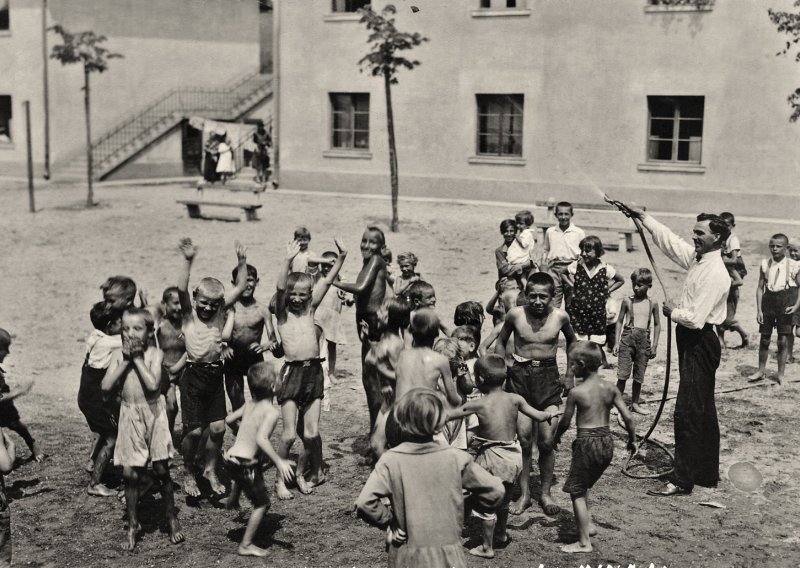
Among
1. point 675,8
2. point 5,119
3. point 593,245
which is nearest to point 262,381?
point 593,245

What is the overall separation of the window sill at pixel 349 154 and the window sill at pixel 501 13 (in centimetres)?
433

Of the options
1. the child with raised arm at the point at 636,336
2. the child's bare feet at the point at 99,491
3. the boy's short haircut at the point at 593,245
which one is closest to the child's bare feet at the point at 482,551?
the child's bare feet at the point at 99,491

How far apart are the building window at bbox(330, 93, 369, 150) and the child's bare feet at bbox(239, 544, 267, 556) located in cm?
1989

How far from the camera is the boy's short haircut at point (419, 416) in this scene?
412 centimetres

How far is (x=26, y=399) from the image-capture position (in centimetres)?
990

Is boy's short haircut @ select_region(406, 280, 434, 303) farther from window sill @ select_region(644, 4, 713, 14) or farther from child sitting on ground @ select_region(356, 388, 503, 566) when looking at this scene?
window sill @ select_region(644, 4, 713, 14)

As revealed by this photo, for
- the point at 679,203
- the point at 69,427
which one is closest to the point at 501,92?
the point at 679,203

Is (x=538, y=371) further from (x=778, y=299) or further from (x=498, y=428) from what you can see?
(x=778, y=299)

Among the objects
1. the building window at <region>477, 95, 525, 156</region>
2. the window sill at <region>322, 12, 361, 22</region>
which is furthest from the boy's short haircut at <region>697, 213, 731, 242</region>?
the window sill at <region>322, 12, 361, 22</region>

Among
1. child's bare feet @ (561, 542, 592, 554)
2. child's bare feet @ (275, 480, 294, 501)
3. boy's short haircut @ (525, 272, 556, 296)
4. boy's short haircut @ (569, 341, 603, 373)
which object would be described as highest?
boy's short haircut @ (525, 272, 556, 296)

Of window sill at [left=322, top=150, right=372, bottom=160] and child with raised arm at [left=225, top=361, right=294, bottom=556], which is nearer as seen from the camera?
child with raised arm at [left=225, top=361, right=294, bottom=556]

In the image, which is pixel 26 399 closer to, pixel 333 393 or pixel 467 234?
pixel 333 393

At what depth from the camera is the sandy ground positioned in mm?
6219

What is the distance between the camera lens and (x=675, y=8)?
21141 millimetres
